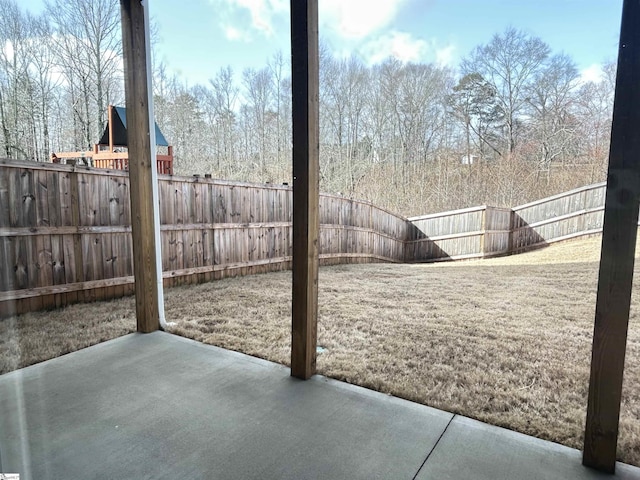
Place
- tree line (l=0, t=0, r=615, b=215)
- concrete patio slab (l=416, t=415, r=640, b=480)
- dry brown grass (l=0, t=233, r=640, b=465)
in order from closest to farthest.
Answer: concrete patio slab (l=416, t=415, r=640, b=480) → dry brown grass (l=0, t=233, r=640, b=465) → tree line (l=0, t=0, r=615, b=215)

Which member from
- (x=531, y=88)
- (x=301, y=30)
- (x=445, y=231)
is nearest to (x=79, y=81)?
(x=301, y=30)

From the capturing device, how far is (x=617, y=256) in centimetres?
136

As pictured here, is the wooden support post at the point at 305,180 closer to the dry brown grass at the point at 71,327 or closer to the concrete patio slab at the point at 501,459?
the concrete patio slab at the point at 501,459

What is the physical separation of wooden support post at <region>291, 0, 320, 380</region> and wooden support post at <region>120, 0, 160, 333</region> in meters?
1.40

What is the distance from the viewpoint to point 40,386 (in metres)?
2.06

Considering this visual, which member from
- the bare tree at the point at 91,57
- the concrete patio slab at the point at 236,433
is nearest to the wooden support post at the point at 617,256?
the concrete patio slab at the point at 236,433

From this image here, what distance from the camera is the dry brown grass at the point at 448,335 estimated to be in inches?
78.2

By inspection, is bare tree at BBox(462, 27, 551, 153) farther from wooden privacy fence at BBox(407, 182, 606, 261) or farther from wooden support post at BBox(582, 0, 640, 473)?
wooden support post at BBox(582, 0, 640, 473)

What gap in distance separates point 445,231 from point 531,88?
378cm

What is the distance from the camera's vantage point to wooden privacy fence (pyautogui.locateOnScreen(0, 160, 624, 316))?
11.0 feet

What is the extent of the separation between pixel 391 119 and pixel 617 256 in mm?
9372

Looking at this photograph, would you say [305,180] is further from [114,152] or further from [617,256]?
[114,152]

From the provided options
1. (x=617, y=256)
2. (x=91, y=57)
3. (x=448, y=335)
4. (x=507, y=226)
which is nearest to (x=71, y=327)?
(x=448, y=335)

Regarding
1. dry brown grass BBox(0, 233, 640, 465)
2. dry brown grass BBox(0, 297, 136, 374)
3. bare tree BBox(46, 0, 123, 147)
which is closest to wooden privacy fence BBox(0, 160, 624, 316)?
dry brown grass BBox(0, 297, 136, 374)
